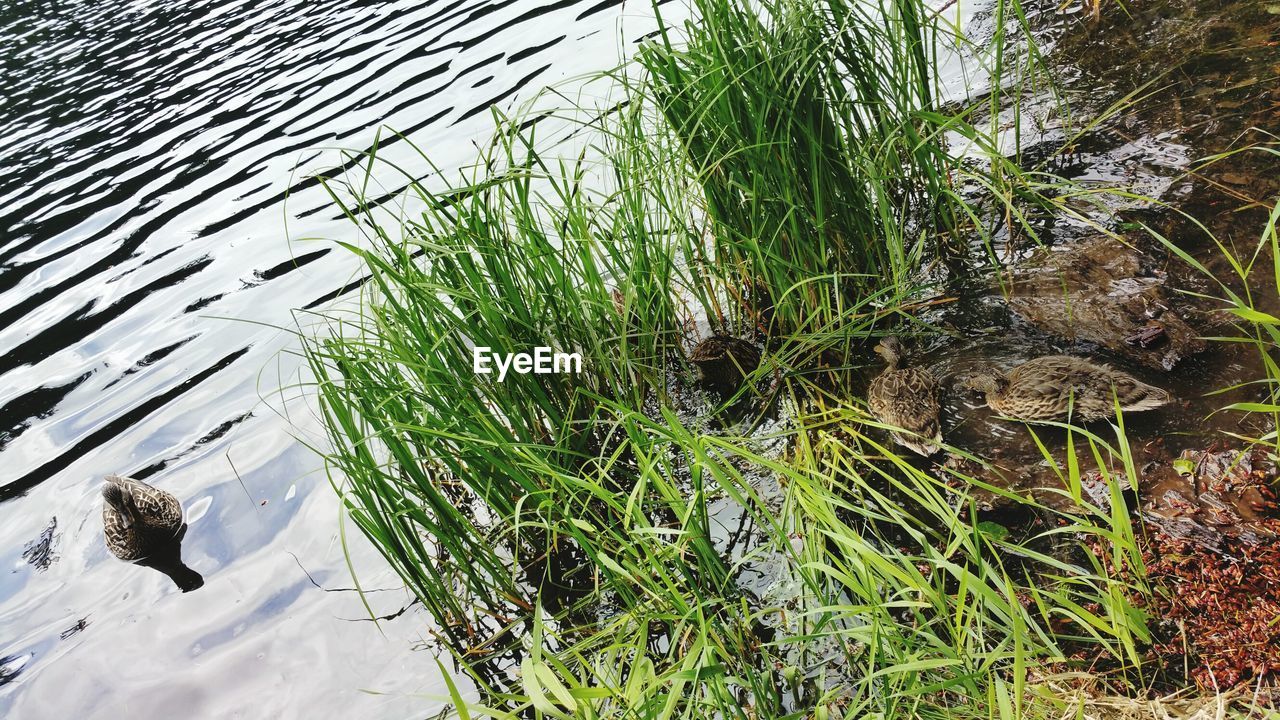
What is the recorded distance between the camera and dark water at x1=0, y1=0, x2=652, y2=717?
4.12m

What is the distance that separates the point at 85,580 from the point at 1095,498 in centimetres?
509

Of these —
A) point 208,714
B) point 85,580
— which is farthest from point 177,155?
point 208,714

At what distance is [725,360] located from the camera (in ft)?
14.4

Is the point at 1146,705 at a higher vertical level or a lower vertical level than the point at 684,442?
lower

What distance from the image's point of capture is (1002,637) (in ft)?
9.19

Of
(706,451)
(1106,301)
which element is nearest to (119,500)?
(706,451)

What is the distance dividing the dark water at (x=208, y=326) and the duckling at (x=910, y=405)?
2.17 m

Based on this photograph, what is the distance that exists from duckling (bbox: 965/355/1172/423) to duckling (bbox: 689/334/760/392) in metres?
1.20

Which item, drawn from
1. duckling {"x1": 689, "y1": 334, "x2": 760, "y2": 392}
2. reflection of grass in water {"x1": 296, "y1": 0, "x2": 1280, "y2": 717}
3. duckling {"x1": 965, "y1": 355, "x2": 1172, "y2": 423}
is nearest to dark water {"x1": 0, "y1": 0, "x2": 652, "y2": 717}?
reflection of grass in water {"x1": 296, "y1": 0, "x2": 1280, "y2": 717}

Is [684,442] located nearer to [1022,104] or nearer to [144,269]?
[1022,104]

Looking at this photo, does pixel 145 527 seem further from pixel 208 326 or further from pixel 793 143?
pixel 793 143

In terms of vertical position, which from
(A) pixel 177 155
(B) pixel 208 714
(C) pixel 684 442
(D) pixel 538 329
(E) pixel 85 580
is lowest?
(B) pixel 208 714

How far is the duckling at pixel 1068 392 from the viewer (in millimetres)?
3316

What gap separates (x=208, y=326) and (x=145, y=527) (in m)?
2.61
